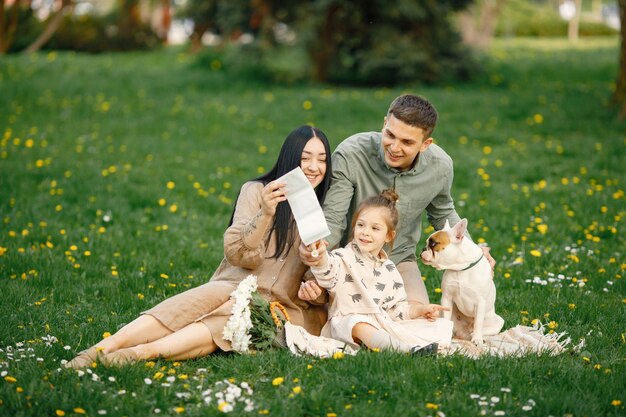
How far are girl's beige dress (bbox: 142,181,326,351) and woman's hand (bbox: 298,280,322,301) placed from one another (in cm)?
18

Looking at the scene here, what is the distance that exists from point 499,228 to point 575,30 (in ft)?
103

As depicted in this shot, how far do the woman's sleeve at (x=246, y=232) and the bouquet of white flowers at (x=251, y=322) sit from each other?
0.13 metres

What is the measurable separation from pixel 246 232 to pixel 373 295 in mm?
871

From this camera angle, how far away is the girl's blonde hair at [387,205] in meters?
4.71

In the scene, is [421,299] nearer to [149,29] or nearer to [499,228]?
[499,228]

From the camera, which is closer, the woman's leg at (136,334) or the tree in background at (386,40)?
the woman's leg at (136,334)

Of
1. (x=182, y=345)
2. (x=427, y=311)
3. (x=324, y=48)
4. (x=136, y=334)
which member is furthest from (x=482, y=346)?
(x=324, y=48)

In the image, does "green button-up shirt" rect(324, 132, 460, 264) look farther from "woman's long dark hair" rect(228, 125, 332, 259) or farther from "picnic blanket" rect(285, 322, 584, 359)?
"picnic blanket" rect(285, 322, 584, 359)

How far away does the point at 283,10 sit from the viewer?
14945 millimetres

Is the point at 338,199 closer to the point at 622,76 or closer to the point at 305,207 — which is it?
the point at 305,207

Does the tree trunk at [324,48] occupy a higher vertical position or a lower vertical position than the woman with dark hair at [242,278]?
higher

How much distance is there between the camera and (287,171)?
4.79 metres

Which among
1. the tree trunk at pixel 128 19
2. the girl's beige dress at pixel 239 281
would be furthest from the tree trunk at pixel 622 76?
the tree trunk at pixel 128 19

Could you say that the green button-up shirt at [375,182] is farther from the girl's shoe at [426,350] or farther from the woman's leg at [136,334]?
the woman's leg at [136,334]
